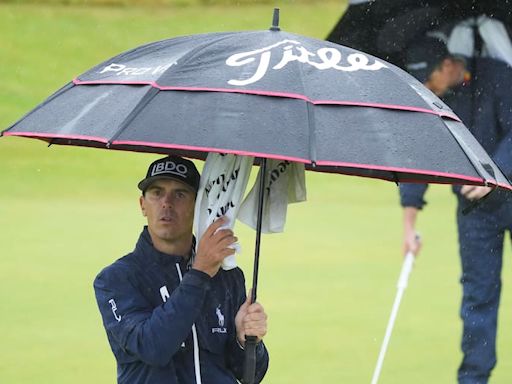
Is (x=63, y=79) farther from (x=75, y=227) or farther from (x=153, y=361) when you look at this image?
(x=153, y=361)

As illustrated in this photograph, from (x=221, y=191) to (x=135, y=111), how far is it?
457 millimetres

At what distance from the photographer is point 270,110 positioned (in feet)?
11.4

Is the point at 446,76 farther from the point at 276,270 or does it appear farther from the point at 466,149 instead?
the point at 466,149

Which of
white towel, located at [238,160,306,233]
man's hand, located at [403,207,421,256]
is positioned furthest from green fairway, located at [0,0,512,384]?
white towel, located at [238,160,306,233]

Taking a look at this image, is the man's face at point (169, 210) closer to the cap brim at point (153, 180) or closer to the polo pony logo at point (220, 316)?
the cap brim at point (153, 180)

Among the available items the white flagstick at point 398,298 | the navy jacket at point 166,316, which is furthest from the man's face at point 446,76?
the navy jacket at point 166,316

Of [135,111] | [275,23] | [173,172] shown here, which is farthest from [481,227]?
[135,111]

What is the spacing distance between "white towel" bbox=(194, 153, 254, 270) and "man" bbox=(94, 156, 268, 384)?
0.14 ft

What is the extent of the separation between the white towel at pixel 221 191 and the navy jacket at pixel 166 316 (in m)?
0.13

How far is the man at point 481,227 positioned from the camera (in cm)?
649

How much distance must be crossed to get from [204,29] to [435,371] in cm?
1264

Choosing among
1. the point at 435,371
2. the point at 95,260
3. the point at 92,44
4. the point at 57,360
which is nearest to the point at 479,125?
the point at 435,371

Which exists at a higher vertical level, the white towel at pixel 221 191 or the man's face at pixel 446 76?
the man's face at pixel 446 76

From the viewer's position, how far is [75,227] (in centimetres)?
1097
